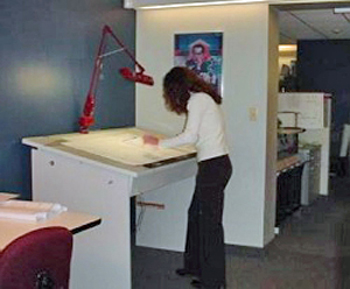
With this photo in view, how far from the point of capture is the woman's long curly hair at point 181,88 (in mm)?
3932

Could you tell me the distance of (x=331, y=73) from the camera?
961cm

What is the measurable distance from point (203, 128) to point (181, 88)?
0.32m

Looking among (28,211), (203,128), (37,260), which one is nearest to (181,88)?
(203,128)

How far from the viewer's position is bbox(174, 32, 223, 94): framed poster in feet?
16.3

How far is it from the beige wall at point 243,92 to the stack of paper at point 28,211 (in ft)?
7.00

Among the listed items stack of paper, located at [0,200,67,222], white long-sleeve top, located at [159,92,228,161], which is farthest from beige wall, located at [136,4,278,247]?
stack of paper, located at [0,200,67,222]

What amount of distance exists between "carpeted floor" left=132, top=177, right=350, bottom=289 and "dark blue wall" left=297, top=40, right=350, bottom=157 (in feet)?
12.3

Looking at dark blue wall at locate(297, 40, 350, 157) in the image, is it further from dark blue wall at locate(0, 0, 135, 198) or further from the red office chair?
the red office chair

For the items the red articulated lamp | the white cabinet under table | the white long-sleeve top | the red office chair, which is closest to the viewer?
the red office chair

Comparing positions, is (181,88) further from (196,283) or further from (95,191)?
(196,283)

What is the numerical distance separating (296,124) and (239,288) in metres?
3.97

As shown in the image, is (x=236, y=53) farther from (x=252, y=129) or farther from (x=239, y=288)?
(x=239, y=288)

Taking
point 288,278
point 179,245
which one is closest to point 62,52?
A: point 179,245

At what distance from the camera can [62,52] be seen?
4207 mm
